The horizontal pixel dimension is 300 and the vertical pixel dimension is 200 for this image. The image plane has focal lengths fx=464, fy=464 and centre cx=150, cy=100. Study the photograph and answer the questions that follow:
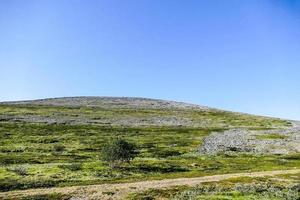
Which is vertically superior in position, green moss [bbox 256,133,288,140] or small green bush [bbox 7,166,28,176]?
green moss [bbox 256,133,288,140]

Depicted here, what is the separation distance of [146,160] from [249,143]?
47219 mm

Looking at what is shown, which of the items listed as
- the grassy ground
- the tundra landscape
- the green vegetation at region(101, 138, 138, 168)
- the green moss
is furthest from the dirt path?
the green moss

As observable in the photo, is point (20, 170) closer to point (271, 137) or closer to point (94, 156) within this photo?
point (94, 156)

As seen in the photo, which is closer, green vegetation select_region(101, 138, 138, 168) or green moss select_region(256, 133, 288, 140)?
green vegetation select_region(101, 138, 138, 168)

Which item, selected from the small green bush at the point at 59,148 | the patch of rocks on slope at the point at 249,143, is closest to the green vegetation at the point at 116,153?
the small green bush at the point at 59,148

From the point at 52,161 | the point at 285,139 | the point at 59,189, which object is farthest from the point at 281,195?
the point at 285,139

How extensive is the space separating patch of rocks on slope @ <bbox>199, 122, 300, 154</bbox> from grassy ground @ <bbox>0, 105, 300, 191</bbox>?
15.8ft

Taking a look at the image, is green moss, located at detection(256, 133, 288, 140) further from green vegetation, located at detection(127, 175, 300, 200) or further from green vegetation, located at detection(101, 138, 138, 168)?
green vegetation, located at detection(127, 175, 300, 200)

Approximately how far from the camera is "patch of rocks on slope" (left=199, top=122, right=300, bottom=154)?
409ft

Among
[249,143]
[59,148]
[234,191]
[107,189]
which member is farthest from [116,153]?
[249,143]

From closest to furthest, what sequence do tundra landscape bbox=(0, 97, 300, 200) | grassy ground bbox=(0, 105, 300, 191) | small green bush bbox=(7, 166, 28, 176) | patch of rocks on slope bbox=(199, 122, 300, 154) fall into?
tundra landscape bbox=(0, 97, 300, 200) → grassy ground bbox=(0, 105, 300, 191) → small green bush bbox=(7, 166, 28, 176) → patch of rocks on slope bbox=(199, 122, 300, 154)

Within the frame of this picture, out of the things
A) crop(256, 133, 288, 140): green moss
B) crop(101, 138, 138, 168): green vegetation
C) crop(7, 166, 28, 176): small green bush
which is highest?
crop(256, 133, 288, 140): green moss

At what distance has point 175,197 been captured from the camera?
57.2 metres

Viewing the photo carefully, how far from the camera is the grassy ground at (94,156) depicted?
78875 millimetres
